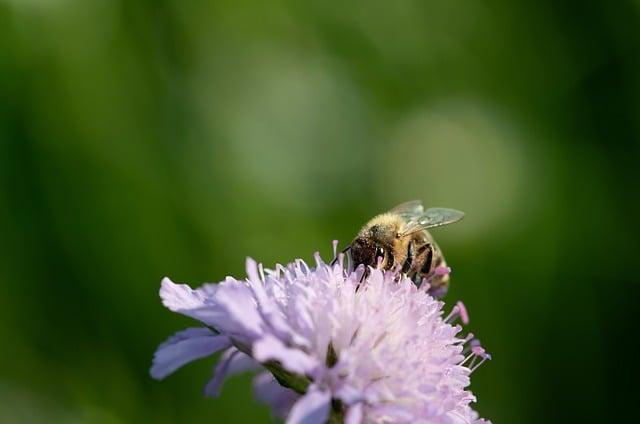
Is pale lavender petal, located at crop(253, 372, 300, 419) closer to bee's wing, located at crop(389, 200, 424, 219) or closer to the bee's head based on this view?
the bee's head

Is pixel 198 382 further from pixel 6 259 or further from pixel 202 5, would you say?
pixel 202 5

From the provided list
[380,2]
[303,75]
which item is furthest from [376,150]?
[380,2]

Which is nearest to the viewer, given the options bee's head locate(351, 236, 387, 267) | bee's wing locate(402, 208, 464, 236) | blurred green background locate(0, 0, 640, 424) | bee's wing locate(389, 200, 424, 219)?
bee's head locate(351, 236, 387, 267)

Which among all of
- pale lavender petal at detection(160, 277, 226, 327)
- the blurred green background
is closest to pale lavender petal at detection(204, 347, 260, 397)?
pale lavender petal at detection(160, 277, 226, 327)

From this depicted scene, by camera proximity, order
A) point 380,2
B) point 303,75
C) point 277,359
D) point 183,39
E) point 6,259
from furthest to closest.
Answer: point 380,2, point 303,75, point 183,39, point 6,259, point 277,359

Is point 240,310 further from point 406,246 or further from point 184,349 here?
point 406,246

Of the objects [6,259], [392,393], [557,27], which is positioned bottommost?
[392,393]
